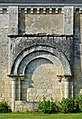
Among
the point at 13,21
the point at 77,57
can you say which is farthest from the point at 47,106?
the point at 13,21

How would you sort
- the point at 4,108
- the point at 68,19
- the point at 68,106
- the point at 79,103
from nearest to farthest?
the point at 68,106, the point at 79,103, the point at 4,108, the point at 68,19

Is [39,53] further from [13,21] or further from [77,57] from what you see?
[13,21]

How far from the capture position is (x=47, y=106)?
2320cm

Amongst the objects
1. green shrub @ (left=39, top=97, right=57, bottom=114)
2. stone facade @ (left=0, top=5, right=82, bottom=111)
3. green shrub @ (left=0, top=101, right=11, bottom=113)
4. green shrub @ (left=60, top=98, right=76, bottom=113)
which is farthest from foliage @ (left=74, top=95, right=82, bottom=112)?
green shrub @ (left=0, top=101, right=11, bottom=113)

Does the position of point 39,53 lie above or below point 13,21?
below

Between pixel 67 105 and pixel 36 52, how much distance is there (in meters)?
3.79

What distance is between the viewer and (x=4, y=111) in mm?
23922

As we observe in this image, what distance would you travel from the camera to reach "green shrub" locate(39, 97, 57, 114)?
23120 millimetres

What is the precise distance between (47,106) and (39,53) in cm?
339

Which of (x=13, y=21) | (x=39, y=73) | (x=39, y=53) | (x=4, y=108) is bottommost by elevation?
(x=4, y=108)

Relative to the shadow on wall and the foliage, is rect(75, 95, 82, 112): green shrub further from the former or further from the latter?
the shadow on wall

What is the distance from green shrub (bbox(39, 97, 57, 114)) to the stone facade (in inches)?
30.8

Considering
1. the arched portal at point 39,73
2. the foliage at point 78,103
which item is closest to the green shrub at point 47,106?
the arched portal at point 39,73

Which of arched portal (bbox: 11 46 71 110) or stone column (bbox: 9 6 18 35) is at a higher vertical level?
stone column (bbox: 9 6 18 35)
